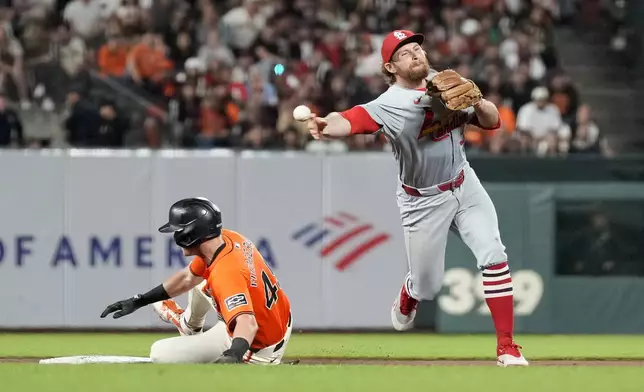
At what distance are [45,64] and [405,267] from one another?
18.0 ft

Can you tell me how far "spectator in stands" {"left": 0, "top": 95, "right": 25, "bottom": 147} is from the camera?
1462 centimetres

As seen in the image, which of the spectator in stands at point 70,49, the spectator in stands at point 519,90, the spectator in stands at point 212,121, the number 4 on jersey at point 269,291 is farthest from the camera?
the spectator in stands at point 70,49

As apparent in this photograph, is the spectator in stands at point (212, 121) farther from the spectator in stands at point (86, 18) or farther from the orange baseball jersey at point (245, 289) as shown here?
the orange baseball jersey at point (245, 289)

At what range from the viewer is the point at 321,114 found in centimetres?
1547

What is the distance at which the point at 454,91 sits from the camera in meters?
8.00

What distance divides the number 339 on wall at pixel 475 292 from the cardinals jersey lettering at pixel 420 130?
424cm

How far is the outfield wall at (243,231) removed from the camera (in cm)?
1297

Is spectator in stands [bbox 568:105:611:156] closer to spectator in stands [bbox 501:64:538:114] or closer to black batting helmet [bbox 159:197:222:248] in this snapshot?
spectator in stands [bbox 501:64:538:114]

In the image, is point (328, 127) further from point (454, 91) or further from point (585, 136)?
point (585, 136)

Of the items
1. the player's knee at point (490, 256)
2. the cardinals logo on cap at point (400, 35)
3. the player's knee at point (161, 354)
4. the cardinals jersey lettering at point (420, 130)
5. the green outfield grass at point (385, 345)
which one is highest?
the cardinals logo on cap at point (400, 35)

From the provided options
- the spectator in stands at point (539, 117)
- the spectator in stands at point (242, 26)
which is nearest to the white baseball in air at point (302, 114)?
the spectator in stands at point (539, 117)

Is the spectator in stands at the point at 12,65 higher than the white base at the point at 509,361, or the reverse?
the spectator in stands at the point at 12,65

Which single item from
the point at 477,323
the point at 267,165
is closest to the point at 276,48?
the point at 267,165

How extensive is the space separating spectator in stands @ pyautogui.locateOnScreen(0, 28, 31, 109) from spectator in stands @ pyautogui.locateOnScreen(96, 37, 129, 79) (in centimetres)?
97
